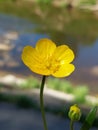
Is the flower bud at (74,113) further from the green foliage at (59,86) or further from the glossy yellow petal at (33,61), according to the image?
the green foliage at (59,86)

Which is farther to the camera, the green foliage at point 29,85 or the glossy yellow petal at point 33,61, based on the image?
the green foliage at point 29,85

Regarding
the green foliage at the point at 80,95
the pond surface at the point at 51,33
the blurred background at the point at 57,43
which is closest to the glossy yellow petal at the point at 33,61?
the blurred background at the point at 57,43

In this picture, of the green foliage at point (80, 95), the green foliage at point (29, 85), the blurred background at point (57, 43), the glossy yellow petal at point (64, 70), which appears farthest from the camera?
the green foliage at point (29, 85)

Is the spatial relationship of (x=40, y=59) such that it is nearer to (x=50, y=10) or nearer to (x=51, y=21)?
(x=51, y=21)

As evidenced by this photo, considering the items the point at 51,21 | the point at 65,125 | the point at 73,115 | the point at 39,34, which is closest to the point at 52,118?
the point at 65,125

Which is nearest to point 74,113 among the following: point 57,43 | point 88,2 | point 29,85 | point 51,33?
point 29,85

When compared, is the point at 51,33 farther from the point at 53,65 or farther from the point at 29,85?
the point at 53,65

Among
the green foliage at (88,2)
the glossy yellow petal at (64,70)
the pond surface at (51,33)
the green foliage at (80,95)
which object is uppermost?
the green foliage at (88,2)

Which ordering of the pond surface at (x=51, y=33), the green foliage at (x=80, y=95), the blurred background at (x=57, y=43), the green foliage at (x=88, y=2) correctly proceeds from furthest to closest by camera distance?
the green foliage at (x=88, y=2)
the pond surface at (x=51, y=33)
the green foliage at (x=80, y=95)
the blurred background at (x=57, y=43)

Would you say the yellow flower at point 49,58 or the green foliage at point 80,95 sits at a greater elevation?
the yellow flower at point 49,58
